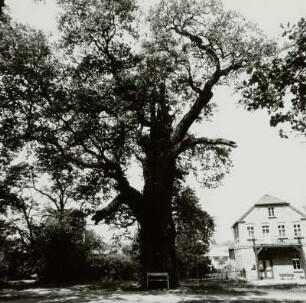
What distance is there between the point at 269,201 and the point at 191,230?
18478 mm

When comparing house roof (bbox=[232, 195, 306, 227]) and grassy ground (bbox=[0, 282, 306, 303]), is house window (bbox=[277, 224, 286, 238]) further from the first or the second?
grassy ground (bbox=[0, 282, 306, 303])

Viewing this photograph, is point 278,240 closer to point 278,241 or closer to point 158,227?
point 278,241

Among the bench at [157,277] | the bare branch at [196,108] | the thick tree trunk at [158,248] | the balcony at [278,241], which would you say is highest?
the bare branch at [196,108]

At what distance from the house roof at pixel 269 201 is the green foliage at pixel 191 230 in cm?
1076

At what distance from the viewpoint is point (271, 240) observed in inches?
1674

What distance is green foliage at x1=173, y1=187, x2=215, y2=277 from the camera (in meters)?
26.9

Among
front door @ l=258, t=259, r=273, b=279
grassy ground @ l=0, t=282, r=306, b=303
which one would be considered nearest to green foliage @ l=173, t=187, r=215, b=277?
front door @ l=258, t=259, r=273, b=279

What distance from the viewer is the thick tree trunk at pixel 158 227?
1620 cm

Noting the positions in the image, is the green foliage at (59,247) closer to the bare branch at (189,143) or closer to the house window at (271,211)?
the bare branch at (189,143)

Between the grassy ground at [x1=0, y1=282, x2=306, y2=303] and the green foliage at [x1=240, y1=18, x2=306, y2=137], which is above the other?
the green foliage at [x1=240, y1=18, x2=306, y2=137]

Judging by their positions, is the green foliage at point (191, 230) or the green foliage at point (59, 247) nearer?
the green foliage at point (59, 247)

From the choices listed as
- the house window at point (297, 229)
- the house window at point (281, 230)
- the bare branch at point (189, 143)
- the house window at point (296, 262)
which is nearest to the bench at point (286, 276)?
the house window at point (296, 262)

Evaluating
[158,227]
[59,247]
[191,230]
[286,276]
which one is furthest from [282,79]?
[286,276]

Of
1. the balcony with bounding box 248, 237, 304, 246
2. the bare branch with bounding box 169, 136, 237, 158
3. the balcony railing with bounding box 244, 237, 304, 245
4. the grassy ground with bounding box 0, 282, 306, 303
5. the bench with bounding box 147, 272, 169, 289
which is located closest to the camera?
the grassy ground with bounding box 0, 282, 306, 303
